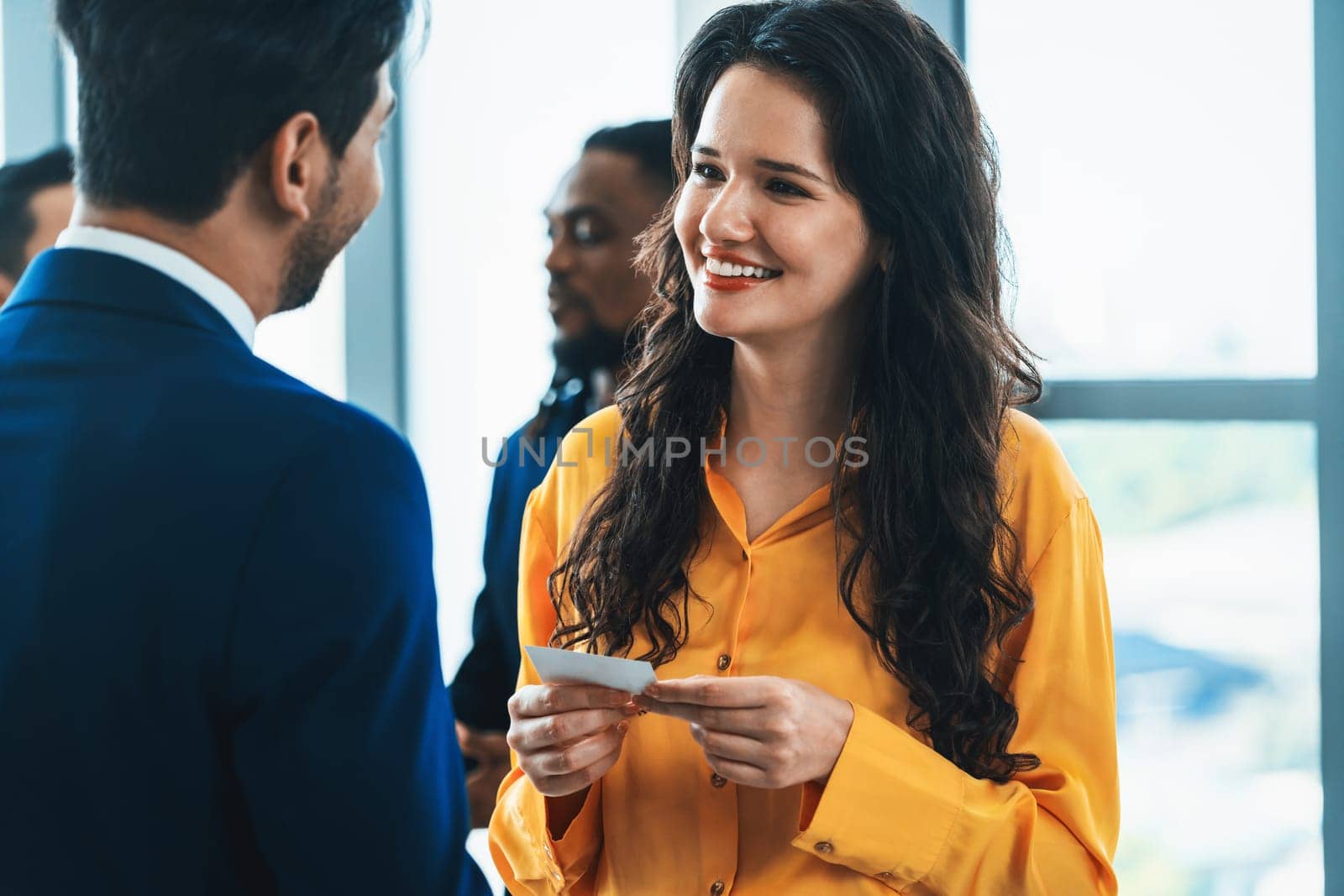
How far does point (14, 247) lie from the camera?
94.0 inches

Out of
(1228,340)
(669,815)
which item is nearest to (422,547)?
(669,815)

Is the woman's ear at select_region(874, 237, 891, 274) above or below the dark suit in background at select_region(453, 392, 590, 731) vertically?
above

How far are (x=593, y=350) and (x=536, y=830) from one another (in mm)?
979

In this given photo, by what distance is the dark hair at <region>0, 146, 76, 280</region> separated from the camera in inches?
93.8

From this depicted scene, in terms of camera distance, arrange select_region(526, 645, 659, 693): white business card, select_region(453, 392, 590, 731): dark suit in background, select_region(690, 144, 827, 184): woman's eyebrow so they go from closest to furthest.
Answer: select_region(526, 645, 659, 693): white business card, select_region(690, 144, 827, 184): woman's eyebrow, select_region(453, 392, 590, 731): dark suit in background

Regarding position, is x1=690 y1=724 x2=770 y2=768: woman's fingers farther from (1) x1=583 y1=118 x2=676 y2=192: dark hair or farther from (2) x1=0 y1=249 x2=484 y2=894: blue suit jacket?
(1) x1=583 y1=118 x2=676 y2=192: dark hair

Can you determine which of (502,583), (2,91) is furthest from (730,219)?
(2,91)

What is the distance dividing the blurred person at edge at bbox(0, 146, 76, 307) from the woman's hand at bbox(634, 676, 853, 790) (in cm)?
189

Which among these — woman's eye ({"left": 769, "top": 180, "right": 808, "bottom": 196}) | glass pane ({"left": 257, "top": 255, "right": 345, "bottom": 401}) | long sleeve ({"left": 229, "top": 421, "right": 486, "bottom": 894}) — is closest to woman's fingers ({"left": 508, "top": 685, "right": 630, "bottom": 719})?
long sleeve ({"left": 229, "top": 421, "right": 486, "bottom": 894})

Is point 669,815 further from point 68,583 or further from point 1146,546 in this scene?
point 1146,546

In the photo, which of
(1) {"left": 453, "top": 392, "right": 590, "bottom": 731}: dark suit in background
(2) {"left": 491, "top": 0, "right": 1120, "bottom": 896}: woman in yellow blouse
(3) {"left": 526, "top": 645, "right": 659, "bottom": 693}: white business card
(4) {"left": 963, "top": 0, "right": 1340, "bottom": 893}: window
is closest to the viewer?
(3) {"left": 526, "top": 645, "right": 659, "bottom": 693}: white business card

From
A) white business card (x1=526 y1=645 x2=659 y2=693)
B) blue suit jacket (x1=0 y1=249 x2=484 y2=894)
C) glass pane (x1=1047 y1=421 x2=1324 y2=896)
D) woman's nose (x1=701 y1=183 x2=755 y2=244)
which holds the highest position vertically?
woman's nose (x1=701 y1=183 x2=755 y2=244)

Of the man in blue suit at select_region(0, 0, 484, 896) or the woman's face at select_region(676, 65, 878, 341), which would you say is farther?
the woman's face at select_region(676, 65, 878, 341)

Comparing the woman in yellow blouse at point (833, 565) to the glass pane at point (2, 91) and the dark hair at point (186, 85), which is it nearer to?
the dark hair at point (186, 85)
